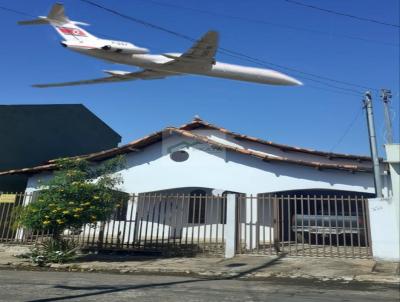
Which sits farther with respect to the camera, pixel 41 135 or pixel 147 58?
pixel 41 135

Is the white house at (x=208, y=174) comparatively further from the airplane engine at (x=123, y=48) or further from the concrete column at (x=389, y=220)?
the airplane engine at (x=123, y=48)

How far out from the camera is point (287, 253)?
42.8ft

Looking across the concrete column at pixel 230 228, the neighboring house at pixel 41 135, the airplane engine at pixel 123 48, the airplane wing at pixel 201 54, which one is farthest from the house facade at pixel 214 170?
the airplane engine at pixel 123 48

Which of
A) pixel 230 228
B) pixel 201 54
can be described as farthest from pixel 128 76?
pixel 230 228

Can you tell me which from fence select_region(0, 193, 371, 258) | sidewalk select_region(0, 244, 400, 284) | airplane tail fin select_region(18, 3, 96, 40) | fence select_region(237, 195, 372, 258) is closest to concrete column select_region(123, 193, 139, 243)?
fence select_region(0, 193, 371, 258)

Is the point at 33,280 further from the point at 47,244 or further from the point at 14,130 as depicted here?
the point at 14,130

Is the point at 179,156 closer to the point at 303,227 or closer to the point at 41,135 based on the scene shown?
the point at 303,227

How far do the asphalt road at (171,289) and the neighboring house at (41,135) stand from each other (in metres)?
11.0

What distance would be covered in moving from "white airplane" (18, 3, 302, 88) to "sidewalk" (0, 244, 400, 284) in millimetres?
5999

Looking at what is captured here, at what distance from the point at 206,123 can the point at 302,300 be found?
14393 millimetres

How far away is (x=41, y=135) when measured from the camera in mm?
21156

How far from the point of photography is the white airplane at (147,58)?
12555 millimetres

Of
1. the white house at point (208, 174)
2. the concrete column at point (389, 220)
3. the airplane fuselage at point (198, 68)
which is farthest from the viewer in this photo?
the white house at point (208, 174)

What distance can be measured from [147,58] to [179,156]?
17.8 ft
